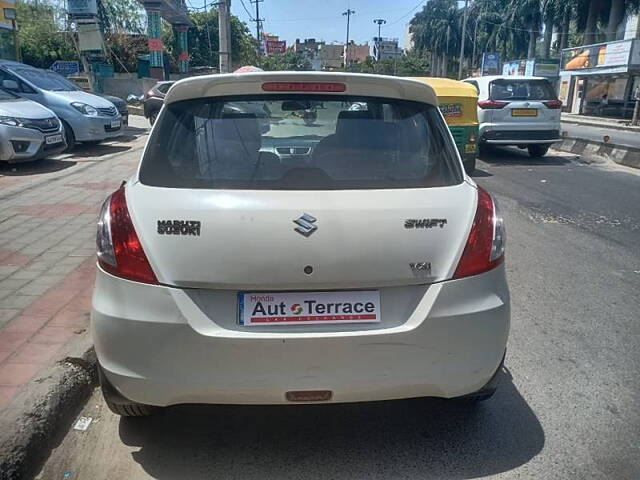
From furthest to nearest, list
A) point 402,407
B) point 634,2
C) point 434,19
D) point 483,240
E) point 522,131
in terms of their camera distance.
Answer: point 434,19 < point 634,2 < point 522,131 < point 402,407 < point 483,240

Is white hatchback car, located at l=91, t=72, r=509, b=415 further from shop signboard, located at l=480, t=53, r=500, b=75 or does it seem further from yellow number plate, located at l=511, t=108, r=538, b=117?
shop signboard, located at l=480, t=53, r=500, b=75

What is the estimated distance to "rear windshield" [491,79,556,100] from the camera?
13039 mm

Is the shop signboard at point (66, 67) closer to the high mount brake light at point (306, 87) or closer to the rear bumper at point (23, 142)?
the rear bumper at point (23, 142)

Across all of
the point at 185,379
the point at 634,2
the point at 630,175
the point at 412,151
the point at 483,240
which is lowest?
the point at 630,175

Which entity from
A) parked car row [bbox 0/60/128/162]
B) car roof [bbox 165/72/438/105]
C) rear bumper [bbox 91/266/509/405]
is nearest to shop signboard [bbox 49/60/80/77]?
parked car row [bbox 0/60/128/162]

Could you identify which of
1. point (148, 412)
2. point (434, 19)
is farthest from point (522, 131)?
point (434, 19)

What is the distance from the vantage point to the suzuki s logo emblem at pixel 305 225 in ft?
7.81

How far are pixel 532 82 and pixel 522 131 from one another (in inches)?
48.6

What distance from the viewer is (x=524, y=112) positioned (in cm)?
1288

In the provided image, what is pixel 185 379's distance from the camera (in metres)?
2.40

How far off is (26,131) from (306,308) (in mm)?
9516

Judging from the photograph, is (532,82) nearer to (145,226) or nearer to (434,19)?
(145,226)

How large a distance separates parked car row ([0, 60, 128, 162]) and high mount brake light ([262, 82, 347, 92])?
8793 mm

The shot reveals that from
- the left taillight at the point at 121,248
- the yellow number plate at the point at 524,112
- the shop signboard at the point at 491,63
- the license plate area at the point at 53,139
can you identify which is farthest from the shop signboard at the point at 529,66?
the left taillight at the point at 121,248
